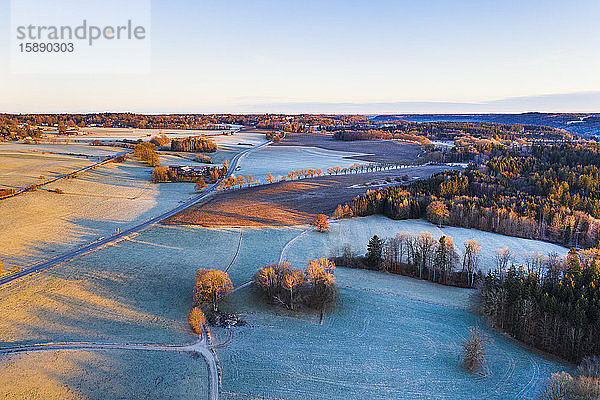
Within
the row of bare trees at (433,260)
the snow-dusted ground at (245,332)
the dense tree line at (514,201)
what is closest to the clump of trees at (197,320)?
the snow-dusted ground at (245,332)

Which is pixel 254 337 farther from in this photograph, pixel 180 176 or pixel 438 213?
pixel 180 176

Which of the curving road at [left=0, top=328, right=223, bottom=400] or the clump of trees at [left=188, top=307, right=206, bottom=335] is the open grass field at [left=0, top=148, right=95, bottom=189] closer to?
the curving road at [left=0, top=328, right=223, bottom=400]

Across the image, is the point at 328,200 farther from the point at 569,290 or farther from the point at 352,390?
the point at 352,390

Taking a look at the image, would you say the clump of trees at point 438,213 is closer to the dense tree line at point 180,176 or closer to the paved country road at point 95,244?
the paved country road at point 95,244

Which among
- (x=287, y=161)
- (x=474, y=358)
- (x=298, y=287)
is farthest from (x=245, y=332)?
(x=287, y=161)

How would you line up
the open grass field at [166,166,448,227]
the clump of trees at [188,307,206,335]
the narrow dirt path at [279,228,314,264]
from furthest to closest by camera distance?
the open grass field at [166,166,448,227] → the narrow dirt path at [279,228,314,264] → the clump of trees at [188,307,206,335]

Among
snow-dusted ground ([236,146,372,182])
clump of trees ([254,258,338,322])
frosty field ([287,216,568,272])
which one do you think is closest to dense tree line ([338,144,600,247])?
frosty field ([287,216,568,272])
